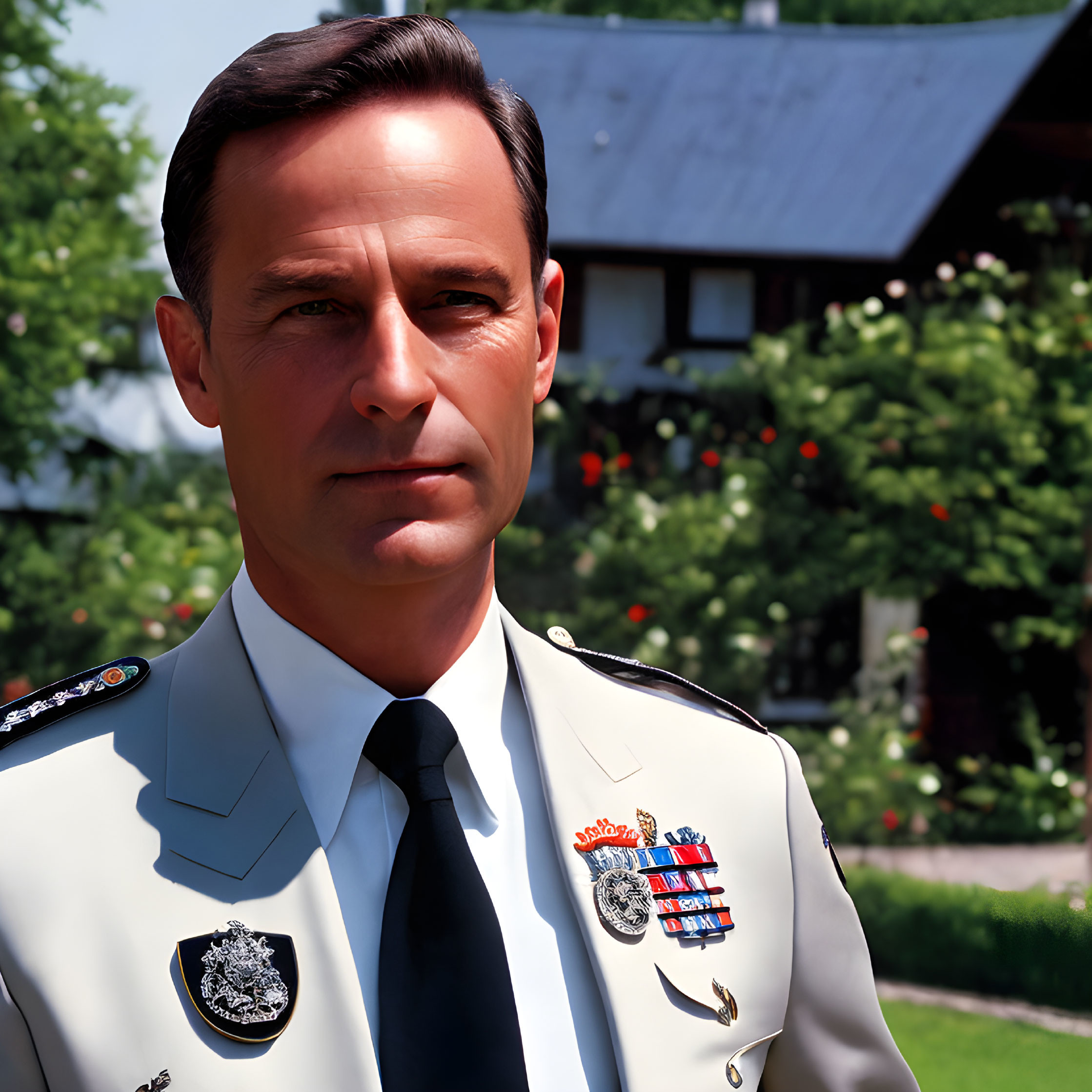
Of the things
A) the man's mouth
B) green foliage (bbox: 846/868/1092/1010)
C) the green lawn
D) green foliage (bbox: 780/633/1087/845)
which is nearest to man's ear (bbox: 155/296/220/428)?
the man's mouth

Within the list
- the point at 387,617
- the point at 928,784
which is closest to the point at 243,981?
the point at 387,617

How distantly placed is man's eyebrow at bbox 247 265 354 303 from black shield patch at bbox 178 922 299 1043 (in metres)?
0.78

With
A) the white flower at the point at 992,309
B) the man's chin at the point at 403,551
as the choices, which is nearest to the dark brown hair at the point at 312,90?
the man's chin at the point at 403,551

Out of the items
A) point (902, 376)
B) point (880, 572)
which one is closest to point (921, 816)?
point (880, 572)

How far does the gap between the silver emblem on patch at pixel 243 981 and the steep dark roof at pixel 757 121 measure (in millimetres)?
10455

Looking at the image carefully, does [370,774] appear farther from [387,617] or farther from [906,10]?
[906,10]

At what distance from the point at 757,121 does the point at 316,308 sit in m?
12.5

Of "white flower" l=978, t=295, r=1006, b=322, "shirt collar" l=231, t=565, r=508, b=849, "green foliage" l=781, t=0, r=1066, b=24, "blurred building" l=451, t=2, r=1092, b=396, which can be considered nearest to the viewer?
"shirt collar" l=231, t=565, r=508, b=849

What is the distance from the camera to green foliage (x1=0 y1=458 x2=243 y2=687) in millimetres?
7020

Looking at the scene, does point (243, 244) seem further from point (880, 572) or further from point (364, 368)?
point (880, 572)

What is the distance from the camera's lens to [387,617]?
63.2 inches

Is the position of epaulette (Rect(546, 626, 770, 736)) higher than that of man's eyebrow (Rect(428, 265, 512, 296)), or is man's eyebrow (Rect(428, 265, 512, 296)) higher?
man's eyebrow (Rect(428, 265, 512, 296))

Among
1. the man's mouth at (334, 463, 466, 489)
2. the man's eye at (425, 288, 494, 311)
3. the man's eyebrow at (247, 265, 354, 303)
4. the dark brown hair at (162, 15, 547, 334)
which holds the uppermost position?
the dark brown hair at (162, 15, 547, 334)

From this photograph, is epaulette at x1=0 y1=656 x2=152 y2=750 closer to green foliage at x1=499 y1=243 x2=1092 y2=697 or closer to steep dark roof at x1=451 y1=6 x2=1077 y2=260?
green foliage at x1=499 y1=243 x2=1092 y2=697
